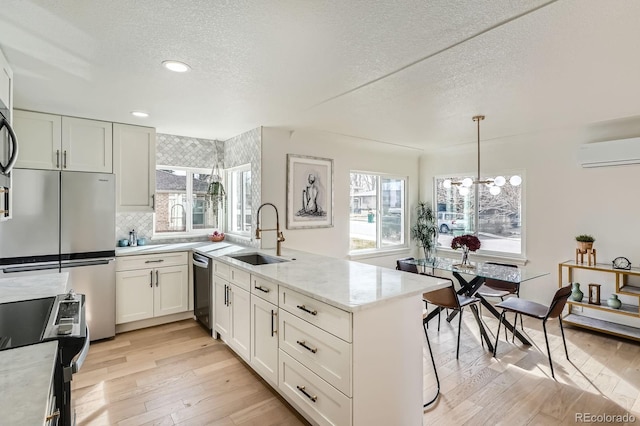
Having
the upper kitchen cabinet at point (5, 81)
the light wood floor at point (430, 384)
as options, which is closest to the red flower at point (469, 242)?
the light wood floor at point (430, 384)

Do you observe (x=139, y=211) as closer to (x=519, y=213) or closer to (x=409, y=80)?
(x=409, y=80)

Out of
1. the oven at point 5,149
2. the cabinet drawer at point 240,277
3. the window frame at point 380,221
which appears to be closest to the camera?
the oven at point 5,149

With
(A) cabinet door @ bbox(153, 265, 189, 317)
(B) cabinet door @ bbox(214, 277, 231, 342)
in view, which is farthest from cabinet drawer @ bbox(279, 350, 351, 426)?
(A) cabinet door @ bbox(153, 265, 189, 317)

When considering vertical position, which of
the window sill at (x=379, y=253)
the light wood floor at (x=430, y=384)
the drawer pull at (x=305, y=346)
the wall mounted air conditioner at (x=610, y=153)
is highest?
the wall mounted air conditioner at (x=610, y=153)

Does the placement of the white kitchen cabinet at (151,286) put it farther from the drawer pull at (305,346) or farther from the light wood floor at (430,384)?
the drawer pull at (305,346)

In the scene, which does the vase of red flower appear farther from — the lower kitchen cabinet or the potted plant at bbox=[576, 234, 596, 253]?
the lower kitchen cabinet

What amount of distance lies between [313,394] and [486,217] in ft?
12.8

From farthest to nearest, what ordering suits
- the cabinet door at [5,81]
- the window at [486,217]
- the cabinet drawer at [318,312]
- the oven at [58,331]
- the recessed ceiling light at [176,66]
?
the window at [486,217] → the recessed ceiling light at [176,66] → the cabinet door at [5,81] → the cabinet drawer at [318,312] → the oven at [58,331]

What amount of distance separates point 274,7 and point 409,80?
125cm

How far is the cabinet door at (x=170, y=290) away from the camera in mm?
3656

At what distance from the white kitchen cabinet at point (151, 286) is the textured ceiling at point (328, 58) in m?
1.61

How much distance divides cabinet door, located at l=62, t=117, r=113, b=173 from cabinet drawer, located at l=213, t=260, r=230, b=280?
161cm

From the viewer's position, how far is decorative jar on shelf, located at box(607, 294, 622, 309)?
132 inches

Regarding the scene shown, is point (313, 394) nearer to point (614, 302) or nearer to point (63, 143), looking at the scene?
point (63, 143)
